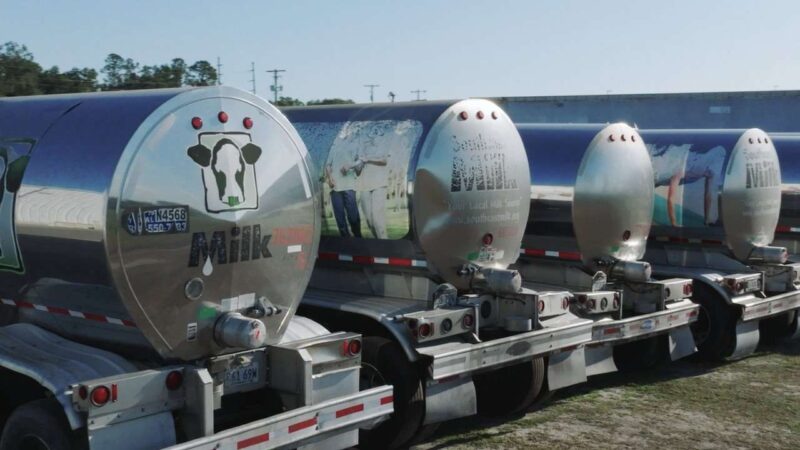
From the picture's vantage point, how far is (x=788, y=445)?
328 inches

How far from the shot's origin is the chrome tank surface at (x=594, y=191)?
32.5ft

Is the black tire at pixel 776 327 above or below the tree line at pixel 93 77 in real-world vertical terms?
below

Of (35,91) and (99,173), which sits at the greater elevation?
(35,91)

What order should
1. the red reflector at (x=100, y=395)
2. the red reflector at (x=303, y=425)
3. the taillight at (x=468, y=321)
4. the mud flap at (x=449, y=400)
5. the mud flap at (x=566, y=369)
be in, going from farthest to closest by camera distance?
the mud flap at (x=566, y=369) → the taillight at (x=468, y=321) → the mud flap at (x=449, y=400) → the red reflector at (x=303, y=425) → the red reflector at (x=100, y=395)

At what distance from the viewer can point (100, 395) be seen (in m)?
5.26

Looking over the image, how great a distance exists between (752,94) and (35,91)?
78.6 feet

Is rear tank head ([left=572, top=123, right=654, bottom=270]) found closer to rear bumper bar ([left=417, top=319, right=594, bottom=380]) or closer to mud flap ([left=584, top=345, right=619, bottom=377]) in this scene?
mud flap ([left=584, top=345, right=619, bottom=377])

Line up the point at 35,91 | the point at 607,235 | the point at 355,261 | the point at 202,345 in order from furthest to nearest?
the point at 35,91
the point at 607,235
the point at 355,261
the point at 202,345

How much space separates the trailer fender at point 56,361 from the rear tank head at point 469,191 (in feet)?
9.67

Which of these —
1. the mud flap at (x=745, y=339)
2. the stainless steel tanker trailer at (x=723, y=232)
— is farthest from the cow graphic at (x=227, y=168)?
the mud flap at (x=745, y=339)

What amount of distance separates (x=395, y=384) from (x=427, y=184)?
1601 mm

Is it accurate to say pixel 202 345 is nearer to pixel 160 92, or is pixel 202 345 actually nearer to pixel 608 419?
pixel 160 92

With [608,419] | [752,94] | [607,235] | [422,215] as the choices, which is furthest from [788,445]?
[752,94]

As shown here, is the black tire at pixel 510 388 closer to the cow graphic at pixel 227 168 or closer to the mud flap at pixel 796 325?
the cow graphic at pixel 227 168
